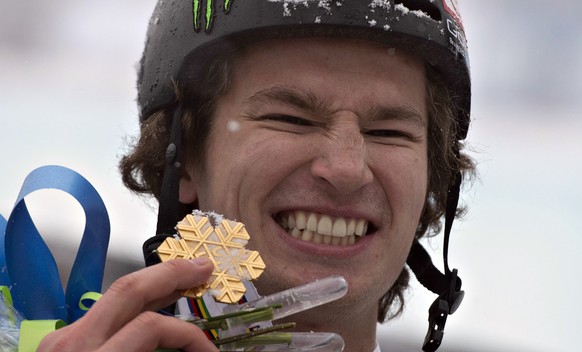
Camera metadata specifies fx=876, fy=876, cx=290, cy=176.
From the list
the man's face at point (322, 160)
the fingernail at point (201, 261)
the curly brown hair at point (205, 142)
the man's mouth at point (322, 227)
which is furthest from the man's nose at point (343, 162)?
the fingernail at point (201, 261)

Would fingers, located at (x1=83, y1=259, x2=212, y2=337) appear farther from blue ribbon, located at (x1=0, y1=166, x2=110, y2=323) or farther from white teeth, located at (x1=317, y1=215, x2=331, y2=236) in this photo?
white teeth, located at (x1=317, y1=215, x2=331, y2=236)

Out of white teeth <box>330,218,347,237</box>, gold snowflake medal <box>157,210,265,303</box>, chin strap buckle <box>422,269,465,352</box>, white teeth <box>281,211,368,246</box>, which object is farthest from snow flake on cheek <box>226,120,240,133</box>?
chin strap buckle <box>422,269,465,352</box>

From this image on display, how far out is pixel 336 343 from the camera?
7.02 feet

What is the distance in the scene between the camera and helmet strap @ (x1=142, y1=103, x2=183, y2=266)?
2.78m

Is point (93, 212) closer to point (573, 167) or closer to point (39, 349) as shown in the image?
point (39, 349)

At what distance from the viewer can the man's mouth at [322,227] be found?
8.39 feet

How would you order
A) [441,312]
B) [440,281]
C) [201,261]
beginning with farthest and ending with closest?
[440,281], [441,312], [201,261]

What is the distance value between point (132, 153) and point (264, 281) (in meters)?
1.05

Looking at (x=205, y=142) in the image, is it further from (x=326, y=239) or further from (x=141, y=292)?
(x=141, y=292)

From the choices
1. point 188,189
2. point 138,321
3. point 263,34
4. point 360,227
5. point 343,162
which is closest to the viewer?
point 138,321

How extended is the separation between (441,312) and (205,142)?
1.14m

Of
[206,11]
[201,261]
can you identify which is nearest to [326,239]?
[201,261]

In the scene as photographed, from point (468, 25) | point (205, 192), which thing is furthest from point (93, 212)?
point (468, 25)

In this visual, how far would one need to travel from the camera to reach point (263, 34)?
271cm
